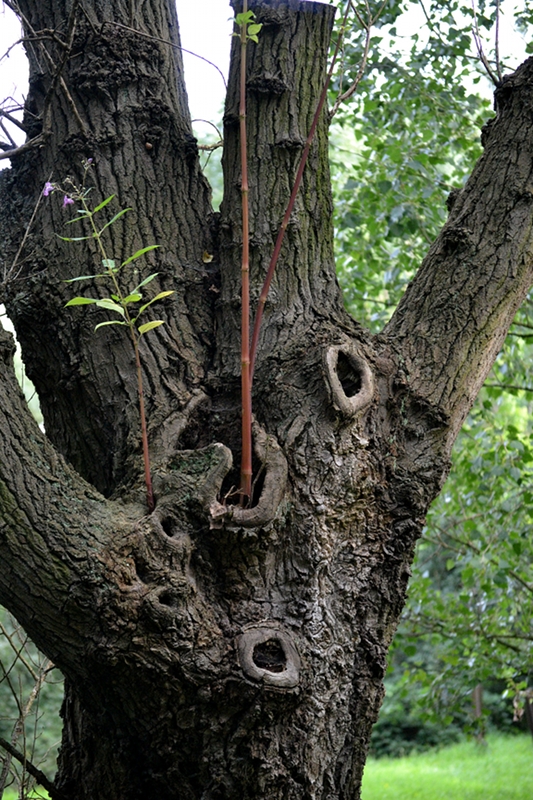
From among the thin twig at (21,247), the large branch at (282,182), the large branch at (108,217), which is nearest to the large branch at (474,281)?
the large branch at (282,182)

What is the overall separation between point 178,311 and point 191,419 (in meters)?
0.37

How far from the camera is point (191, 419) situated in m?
2.12

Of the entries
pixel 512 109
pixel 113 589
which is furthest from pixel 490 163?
pixel 113 589

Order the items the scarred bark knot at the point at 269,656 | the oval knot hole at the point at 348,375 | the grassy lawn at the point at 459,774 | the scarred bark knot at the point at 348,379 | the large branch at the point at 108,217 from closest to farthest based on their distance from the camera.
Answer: the scarred bark knot at the point at 269,656 → the scarred bark knot at the point at 348,379 → the oval knot hole at the point at 348,375 → the large branch at the point at 108,217 → the grassy lawn at the point at 459,774

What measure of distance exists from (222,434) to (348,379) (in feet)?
1.27

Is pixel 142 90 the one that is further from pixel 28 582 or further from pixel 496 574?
pixel 496 574

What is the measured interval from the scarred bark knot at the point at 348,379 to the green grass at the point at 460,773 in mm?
7449

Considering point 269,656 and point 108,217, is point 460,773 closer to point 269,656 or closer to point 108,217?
point 269,656

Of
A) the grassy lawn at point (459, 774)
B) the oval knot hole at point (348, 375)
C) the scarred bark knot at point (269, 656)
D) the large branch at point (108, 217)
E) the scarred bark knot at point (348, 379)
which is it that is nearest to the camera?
the scarred bark knot at point (269, 656)

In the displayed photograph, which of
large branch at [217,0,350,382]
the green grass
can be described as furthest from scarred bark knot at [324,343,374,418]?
the green grass

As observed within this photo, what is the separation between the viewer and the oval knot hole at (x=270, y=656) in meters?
1.81

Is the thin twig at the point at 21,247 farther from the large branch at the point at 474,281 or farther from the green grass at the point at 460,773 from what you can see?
Result: the green grass at the point at 460,773

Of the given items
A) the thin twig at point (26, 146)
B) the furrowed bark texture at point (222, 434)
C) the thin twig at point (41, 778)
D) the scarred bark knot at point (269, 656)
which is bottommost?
the thin twig at point (41, 778)

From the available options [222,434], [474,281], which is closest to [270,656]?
[222,434]
